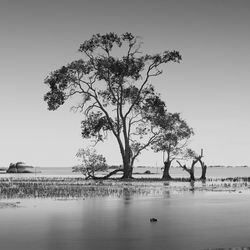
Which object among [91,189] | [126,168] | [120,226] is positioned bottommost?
[120,226]

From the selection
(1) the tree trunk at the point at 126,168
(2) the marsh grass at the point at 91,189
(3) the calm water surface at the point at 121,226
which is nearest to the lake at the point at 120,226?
(3) the calm water surface at the point at 121,226

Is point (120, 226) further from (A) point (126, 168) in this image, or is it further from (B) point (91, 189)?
(A) point (126, 168)

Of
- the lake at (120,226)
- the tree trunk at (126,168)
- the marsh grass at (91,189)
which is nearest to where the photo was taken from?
the lake at (120,226)

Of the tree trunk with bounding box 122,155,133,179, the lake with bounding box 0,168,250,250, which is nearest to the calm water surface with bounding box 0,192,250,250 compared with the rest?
the lake with bounding box 0,168,250,250

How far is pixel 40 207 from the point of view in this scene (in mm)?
22906

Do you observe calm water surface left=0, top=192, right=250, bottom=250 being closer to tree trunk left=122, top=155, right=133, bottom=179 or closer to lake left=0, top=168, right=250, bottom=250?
lake left=0, top=168, right=250, bottom=250

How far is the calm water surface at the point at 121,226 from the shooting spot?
1309 cm

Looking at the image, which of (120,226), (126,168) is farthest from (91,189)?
(126,168)

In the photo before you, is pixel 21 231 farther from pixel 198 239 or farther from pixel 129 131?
pixel 129 131

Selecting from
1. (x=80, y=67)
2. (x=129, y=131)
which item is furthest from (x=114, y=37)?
(x=129, y=131)

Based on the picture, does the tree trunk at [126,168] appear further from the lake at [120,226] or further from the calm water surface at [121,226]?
the calm water surface at [121,226]

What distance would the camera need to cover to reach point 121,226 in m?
16.7

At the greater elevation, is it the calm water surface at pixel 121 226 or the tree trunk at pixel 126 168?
the tree trunk at pixel 126 168

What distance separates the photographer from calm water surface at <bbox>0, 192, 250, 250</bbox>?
13.1 metres
